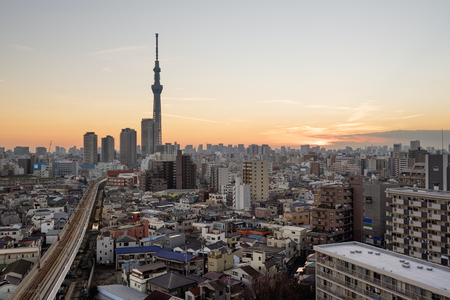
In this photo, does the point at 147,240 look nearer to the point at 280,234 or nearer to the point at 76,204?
the point at 280,234

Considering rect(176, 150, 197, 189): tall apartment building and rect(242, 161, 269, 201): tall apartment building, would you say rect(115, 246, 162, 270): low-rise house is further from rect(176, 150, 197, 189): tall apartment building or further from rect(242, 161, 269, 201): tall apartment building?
rect(176, 150, 197, 189): tall apartment building

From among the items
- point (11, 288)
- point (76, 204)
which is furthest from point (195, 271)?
point (76, 204)

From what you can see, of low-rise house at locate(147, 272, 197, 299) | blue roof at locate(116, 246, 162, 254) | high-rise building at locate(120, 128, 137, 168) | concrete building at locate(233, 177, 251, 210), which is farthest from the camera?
high-rise building at locate(120, 128, 137, 168)

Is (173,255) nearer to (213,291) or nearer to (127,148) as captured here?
(213,291)

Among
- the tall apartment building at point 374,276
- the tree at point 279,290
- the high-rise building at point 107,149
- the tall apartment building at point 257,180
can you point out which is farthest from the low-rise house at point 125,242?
the high-rise building at point 107,149

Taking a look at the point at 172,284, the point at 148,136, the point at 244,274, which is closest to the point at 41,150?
the point at 148,136

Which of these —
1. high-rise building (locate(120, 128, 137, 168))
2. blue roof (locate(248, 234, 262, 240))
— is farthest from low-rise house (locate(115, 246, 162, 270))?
high-rise building (locate(120, 128, 137, 168))
